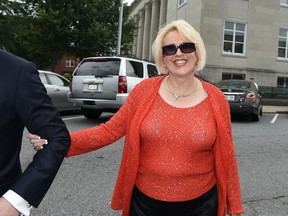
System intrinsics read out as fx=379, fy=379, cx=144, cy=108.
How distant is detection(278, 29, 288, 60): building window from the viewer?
30.8 metres

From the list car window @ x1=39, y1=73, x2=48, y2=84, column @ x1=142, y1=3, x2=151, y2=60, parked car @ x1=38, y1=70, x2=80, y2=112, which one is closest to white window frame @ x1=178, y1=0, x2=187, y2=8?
column @ x1=142, y1=3, x2=151, y2=60

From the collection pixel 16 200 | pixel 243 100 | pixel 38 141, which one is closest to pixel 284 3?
pixel 243 100

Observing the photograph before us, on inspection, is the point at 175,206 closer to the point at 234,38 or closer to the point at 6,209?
the point at 6,209

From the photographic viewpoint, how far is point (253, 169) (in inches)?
236

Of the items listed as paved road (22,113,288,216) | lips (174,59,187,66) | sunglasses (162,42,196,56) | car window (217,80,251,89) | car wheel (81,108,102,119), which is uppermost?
car window (217,80,251,89)

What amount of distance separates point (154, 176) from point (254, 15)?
29375 millimetres

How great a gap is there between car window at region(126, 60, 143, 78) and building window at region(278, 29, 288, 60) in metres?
23.5

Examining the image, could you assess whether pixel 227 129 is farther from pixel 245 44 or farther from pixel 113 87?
pixel 245 44

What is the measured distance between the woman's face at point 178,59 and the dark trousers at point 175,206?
2.52ft

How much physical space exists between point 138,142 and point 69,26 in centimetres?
2174

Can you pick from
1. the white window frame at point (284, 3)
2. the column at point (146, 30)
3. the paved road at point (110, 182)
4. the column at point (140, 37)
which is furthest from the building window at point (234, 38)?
the column at point (140, 37)

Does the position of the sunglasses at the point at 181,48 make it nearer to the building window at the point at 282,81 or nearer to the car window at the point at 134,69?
the car window at the point at 134,69

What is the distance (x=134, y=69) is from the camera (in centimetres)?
1004

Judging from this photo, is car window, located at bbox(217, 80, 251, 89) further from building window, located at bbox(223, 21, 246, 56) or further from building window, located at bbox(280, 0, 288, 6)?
building window, located at bbox(280, 0, 288, 6)
